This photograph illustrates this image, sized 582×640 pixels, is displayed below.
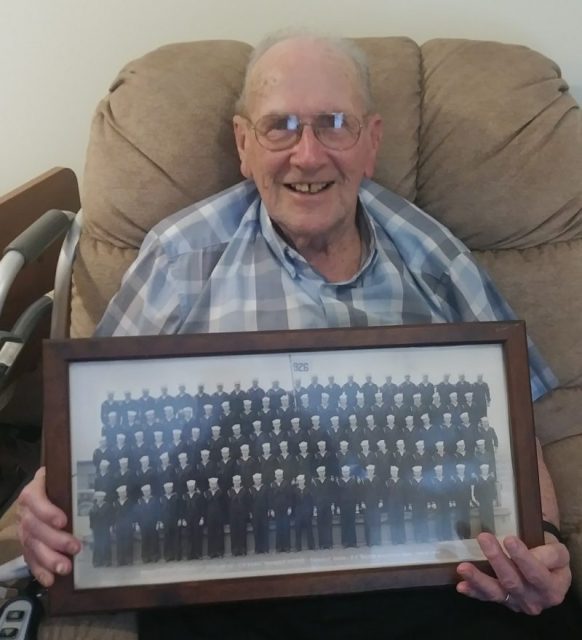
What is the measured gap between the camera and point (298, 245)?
4.05ft

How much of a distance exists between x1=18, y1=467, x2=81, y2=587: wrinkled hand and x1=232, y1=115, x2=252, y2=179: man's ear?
2.01ft

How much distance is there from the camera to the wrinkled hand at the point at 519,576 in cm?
91

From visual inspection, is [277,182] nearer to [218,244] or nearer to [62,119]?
[218,244]

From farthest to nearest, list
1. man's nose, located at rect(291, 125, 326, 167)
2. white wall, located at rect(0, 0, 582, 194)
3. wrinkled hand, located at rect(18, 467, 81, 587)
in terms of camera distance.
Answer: white wall, located at rect(0, 0, 582, 194) < man's nose, located at rect(291, 125, 326, 167) < wrinkled hand, located at rect(18, 467, 81, 587)

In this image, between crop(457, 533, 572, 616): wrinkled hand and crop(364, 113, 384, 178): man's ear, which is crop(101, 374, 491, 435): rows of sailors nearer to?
crop(457, 533, 572, 616): wrinkled hand

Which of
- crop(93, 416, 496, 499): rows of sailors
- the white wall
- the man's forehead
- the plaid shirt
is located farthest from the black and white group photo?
the white wall

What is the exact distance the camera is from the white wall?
1525mm

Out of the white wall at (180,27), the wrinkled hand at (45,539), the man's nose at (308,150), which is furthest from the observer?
the white wall at (180,27)

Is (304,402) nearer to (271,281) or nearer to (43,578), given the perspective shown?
(271,281)

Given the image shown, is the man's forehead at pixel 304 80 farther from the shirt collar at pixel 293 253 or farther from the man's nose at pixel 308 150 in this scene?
the shirt collar at pixel 293 253

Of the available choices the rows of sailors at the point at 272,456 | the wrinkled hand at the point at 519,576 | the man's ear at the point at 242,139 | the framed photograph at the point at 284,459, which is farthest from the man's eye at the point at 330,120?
the wrinkled hand at the point at 519,576

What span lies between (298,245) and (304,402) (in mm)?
352

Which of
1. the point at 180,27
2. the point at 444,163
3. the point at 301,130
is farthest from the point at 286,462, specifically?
the point at 180,27

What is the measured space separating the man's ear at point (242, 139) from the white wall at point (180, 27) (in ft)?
1.28
